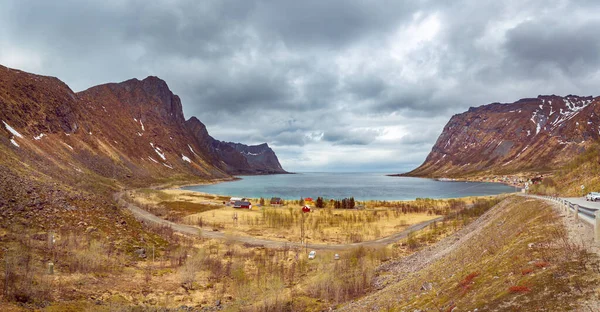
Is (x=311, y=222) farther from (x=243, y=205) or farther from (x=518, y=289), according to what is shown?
(x=518, y=289)

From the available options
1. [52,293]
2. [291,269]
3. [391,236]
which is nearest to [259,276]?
[291,269]

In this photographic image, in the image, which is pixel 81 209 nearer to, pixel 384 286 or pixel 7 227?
pixel 7 227

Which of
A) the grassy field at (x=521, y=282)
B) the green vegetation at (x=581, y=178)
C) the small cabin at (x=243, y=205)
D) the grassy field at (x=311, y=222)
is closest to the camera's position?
the grassy field at (x=521, y=282)

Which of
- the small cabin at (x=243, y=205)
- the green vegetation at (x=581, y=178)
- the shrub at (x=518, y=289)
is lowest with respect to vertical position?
the small cabin at (x=243, y=205)

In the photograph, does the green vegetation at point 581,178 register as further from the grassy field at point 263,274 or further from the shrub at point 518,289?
the shrub at point 518,289

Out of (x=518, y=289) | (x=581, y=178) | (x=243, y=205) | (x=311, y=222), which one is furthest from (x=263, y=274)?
(x=581, y=178)

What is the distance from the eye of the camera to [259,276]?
Result: 2853 cm

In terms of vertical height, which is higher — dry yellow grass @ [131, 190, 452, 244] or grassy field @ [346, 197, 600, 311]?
grassy field @ [346, 197, 600, 311]

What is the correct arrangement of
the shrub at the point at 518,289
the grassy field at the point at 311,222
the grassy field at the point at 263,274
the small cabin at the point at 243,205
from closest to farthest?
the shrub at the point at 518,289
the grassy field at the point at 263,274
the grassy field at the point at 311,222
the small cabin at the point at 243,205

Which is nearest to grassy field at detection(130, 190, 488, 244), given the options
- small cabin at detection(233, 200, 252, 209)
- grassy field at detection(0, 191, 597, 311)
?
small cabin at detection(233, 200, 252, 209)

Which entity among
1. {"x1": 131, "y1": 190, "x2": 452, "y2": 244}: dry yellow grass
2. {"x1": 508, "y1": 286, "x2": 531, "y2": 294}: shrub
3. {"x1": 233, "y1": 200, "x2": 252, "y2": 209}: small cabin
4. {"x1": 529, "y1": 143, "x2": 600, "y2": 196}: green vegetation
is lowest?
{"x1": 131, "y1": 190, "x2": 452, "y2": 244}: dry yellow grass

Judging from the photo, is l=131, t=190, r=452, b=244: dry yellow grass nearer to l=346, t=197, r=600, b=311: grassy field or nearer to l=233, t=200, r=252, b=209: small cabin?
l=233, t=200, r=252, b=209: small cabin

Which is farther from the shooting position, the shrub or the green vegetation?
the green vegetation

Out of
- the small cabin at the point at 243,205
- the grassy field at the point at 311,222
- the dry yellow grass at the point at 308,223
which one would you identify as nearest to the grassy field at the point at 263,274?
the grassy field at the point at 311,222
